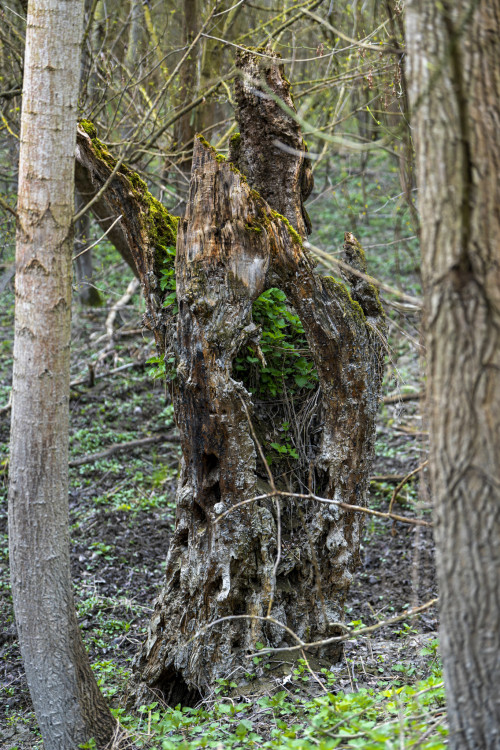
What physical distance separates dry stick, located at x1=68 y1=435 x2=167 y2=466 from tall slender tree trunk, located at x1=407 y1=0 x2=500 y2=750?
237 inches

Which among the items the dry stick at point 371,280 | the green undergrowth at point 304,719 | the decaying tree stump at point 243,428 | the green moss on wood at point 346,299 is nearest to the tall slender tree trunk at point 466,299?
the dry stick at point 371,280

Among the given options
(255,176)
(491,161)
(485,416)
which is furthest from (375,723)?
(255,176)

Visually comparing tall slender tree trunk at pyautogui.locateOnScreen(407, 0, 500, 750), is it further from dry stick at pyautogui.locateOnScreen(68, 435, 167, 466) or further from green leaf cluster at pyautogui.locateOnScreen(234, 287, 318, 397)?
dry stick at pyautogui.locateOnScreen(68, 435, 167, 466)

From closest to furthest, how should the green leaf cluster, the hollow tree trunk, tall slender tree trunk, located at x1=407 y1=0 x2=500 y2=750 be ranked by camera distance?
tall slender tree trunk, located at x1=407 y1=0 x2=500 y2=750
the hollow tree trunk
the green leaf cluster

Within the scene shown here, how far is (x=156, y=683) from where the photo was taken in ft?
12.6

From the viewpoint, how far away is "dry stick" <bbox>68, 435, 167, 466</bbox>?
24.3 feet

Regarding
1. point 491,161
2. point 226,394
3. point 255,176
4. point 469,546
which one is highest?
point 255,176

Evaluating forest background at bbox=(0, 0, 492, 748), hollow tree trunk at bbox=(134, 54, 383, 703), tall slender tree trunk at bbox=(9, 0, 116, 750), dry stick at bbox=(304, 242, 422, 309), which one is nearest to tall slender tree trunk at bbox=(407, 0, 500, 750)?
dry stick at bbox=(304, 242, 422, 309)

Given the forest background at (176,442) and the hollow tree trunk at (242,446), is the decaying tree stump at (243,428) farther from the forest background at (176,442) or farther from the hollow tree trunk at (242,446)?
the forest background at (176,442)

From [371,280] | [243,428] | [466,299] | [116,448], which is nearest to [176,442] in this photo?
[116,448]

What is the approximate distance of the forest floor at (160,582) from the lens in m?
2.86

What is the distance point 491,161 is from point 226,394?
6.70ft

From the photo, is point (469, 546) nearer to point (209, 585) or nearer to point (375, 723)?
point (375, 723)

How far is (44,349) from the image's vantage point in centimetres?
296
